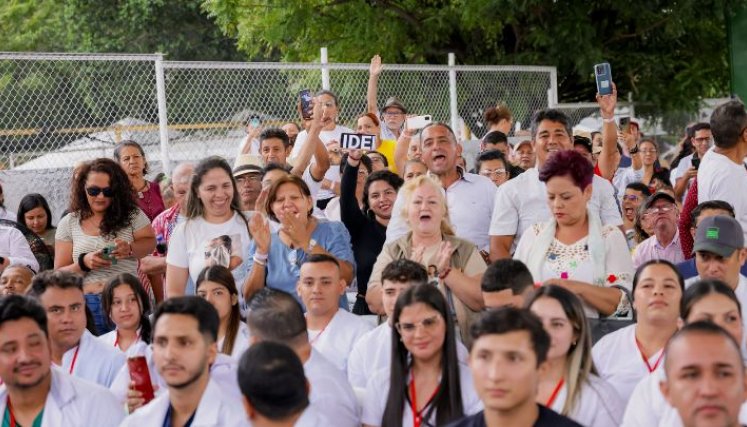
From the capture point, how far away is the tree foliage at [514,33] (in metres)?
16.2

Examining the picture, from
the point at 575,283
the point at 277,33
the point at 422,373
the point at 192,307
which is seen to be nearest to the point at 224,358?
the point at 192,307

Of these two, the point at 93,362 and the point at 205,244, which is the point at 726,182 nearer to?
the point at 205,244

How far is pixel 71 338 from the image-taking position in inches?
245

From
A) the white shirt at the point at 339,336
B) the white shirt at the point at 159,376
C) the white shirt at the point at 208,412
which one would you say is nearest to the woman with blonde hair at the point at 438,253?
the white shirt at the point at 339,336

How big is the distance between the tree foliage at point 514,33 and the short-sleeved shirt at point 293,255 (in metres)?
8.98

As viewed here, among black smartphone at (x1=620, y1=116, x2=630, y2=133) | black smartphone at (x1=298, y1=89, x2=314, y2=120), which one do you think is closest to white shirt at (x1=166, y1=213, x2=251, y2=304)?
black smartphone at (x1=298, y1=89, x2=314, y2=120)

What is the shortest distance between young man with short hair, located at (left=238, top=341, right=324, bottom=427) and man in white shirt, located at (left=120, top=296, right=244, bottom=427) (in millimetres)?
439

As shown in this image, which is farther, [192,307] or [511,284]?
[511,284]

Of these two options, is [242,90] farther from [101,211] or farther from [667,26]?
[667,26]

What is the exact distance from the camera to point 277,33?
16.5 metres

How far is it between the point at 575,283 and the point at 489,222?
5.40 ft

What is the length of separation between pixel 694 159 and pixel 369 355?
6056mm

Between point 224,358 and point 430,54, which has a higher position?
point 430,54

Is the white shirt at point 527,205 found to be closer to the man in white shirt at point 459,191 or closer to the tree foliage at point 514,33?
the man in white shirt at point 459,191
